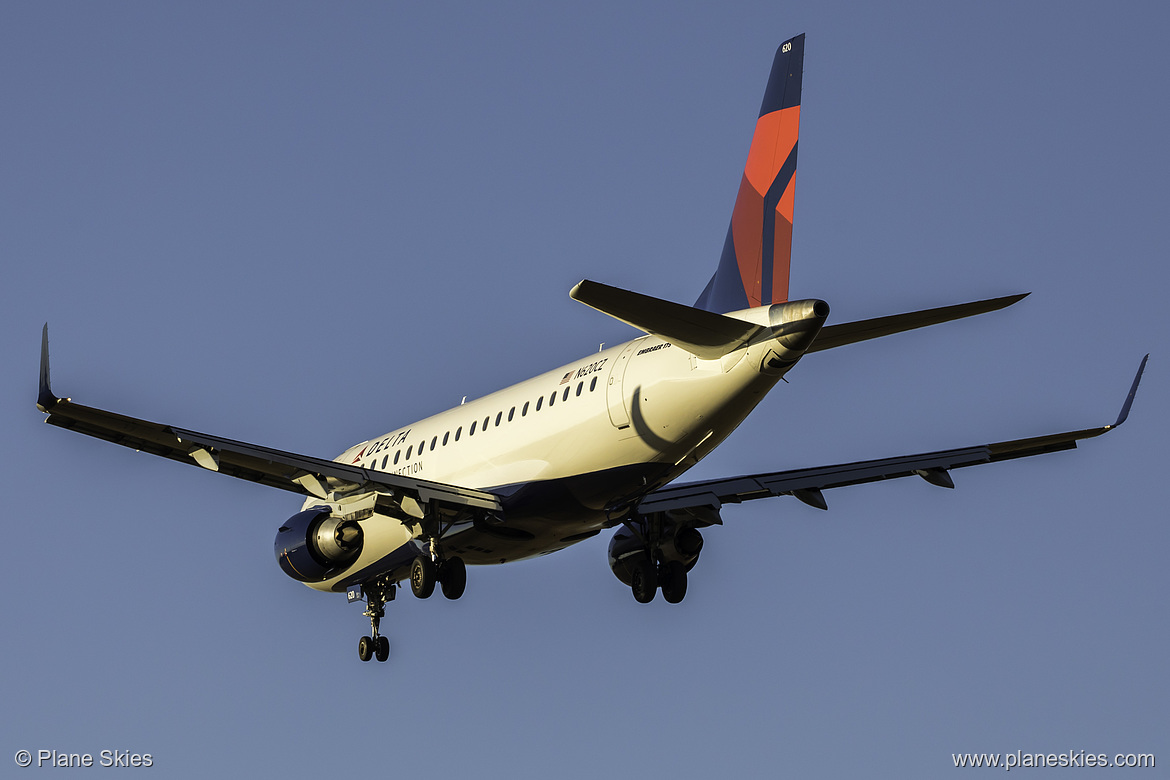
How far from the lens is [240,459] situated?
2781 cm

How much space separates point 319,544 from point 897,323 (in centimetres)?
1450

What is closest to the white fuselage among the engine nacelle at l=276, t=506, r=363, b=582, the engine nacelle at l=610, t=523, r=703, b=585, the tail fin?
the engine nacelle at l=276, t=506, r=363, b=582

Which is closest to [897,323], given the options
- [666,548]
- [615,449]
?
[615,449]

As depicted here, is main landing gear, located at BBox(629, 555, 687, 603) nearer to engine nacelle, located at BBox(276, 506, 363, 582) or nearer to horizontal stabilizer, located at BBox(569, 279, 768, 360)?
engine nacelle, located at BBox(276, 506, 363, 582)

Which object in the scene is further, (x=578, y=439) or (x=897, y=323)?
(x=578, y=439)

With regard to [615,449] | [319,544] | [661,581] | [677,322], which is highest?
[319,544]

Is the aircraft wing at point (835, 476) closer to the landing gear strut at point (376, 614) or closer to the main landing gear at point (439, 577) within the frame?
the main landing gear at point (439, 577)

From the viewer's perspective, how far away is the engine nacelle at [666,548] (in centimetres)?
3272

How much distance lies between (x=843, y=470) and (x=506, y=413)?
8.03m

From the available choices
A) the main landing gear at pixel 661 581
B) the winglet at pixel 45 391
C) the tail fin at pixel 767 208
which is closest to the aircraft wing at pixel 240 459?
the winglet at pixel 45 391

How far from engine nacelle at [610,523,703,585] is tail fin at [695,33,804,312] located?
643 cm

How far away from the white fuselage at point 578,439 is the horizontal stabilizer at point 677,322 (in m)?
0.42

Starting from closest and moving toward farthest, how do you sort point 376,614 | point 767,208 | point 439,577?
point 767,208
point 439,577
point 376,614

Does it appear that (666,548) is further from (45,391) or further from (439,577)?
(45,391)
